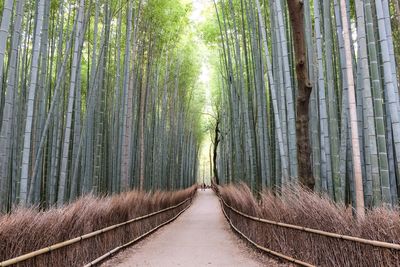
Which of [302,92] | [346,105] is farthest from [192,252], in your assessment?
[346,105]

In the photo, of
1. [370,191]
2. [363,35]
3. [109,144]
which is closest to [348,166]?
[370,191]

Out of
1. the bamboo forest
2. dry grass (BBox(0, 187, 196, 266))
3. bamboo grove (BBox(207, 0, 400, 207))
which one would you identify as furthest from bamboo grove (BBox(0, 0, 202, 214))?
bamboo grove (BBox(207, 0, 400, 207))

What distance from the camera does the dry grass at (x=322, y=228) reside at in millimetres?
Result: 2238

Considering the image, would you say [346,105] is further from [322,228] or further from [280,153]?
[322,228]

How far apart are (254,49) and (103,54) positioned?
7.80ft

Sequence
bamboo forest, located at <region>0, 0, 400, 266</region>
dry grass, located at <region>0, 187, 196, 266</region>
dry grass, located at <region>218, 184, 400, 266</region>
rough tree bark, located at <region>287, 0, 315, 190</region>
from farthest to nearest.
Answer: rough tree bark, located at <region>287, 0, 315, 190</region>, bamboo forest, located at <region>0, 0, 400, 266</region>, dry grass, located at <region>0, 187, 196, 266</region>, dry grass, located at <region>218, 184, 400, 266</region>

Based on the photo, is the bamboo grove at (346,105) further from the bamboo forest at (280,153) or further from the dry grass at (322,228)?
the dry grass at (322,228)

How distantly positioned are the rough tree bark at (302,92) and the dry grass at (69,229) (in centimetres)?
221

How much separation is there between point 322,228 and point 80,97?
420cm

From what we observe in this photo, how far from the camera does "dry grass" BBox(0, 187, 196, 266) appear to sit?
96.7 inches

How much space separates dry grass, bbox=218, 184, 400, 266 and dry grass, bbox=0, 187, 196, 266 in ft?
5.93

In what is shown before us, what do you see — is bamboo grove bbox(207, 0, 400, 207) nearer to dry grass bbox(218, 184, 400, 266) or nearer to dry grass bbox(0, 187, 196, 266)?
dry grass bbox(218, 184, 400, 266)

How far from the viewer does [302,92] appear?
3.88 metres

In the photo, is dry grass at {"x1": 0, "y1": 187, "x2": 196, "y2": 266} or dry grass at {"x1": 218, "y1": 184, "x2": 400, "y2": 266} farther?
dry grass at {"x1": 0, "y1": 187, "x2": 196, "y2": 266}
